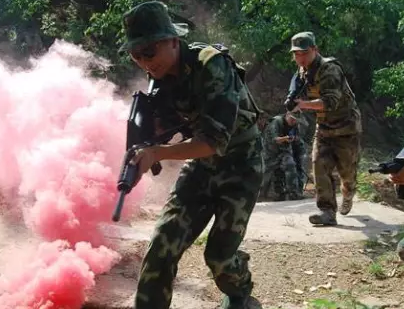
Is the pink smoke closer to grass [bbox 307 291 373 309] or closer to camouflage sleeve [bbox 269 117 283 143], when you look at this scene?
grass [bbox 307 291 373 309]

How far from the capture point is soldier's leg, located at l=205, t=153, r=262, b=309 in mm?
3533

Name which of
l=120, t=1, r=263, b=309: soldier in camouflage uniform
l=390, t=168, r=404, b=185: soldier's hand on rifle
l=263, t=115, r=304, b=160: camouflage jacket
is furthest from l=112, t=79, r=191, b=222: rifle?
l=263, t=115, r=304, b=160: camouflage jacket

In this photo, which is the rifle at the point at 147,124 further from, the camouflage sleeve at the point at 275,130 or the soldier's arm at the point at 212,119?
the camouflage sleeve at the point at 275,130

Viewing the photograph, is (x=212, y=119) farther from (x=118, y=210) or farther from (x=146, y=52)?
(x=118, y=210)

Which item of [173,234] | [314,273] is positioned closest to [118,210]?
[173,234]

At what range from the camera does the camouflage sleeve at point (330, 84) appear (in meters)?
5.85

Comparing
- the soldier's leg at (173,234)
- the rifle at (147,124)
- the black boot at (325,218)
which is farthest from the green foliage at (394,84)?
the rifle at (147,124)

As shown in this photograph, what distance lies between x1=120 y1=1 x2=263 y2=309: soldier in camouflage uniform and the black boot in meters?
2.85

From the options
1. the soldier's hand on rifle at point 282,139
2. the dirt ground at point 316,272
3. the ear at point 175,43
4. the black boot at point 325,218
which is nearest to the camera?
the ear at point 175,43

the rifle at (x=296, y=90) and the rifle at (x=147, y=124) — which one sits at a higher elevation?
the rifle at (x=296, y=90)

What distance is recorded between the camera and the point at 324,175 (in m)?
6.46

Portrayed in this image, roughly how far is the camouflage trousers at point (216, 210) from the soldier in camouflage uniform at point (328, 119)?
2.30 meters

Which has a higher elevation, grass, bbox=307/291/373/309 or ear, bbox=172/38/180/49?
ear, bbox=172/38/180/49

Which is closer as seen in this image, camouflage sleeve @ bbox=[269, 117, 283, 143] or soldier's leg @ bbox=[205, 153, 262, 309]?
soldier's leg @ bbox=[205, 153, 262, 309]
